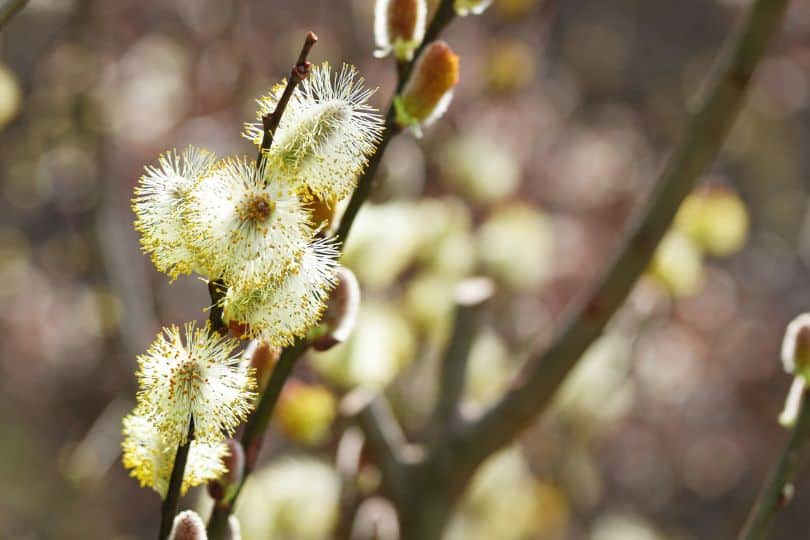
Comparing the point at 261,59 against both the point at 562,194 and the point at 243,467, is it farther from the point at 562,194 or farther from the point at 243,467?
the point at 243,467

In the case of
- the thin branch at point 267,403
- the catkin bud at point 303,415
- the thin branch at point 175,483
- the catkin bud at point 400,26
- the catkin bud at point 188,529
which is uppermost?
the catkin bud at point 400,26

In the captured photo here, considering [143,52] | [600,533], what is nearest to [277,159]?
[600,533]

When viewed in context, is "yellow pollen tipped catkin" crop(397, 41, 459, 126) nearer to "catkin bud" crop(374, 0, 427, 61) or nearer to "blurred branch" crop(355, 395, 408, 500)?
"catkin bud" crop(374, 0, 427, 61)

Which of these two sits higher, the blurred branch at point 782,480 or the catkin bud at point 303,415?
the catkin bud at point 303,415

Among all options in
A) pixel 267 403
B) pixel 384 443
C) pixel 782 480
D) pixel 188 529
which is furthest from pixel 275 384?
pixel 384 443

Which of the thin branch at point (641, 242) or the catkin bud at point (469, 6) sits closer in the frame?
the catkin bud at point (469, 6)

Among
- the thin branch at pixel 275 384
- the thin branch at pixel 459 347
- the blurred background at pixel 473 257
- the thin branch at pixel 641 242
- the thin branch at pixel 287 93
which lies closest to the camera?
the thin branch at pixel 287 93

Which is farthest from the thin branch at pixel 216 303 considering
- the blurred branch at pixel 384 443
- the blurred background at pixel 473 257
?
the blurred branch at pixel 384 443

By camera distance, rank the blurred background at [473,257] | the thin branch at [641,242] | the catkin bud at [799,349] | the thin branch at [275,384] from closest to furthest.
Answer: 1. the thin branch at [275,384]
2. the catkin bud at [799,349]
3. the thin branch at [641,242]
4. the blurred background at [473,257]

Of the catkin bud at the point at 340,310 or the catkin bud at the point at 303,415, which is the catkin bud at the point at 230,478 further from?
the catkin bud at the point at 303,415
